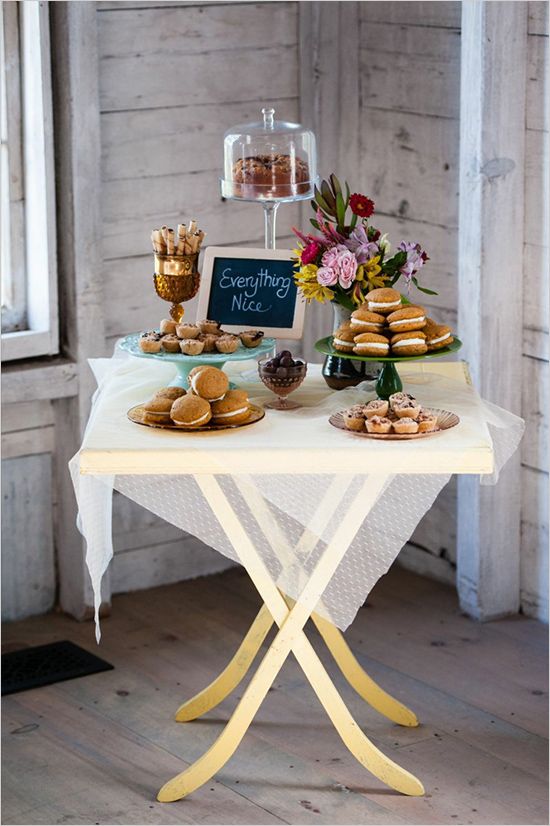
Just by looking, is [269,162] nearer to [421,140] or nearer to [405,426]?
[405,426]

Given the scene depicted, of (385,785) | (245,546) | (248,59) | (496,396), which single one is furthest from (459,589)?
(248,59)

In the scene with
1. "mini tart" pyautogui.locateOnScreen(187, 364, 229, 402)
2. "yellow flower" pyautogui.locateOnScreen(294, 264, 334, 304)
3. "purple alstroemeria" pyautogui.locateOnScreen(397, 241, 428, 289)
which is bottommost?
"mini tart" pyautogui.locateOnScreen(187, 364, 229, 402)

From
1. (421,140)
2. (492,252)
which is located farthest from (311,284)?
(421,140)

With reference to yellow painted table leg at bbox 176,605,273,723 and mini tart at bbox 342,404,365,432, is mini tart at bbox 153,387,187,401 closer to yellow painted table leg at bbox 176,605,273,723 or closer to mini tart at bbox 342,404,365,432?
mini tart at bbox 342,404,365,432

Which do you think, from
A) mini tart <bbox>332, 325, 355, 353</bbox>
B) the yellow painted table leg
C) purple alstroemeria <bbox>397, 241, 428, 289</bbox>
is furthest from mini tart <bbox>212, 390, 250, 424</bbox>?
the yellow painted table leg

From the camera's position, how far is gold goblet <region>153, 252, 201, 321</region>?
290 centimetres

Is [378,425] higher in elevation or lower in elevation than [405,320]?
lower

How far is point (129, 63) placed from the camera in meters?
3.80

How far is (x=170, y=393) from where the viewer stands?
271 cm

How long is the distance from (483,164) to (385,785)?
1.62 meters

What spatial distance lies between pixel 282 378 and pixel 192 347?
19 centimetres

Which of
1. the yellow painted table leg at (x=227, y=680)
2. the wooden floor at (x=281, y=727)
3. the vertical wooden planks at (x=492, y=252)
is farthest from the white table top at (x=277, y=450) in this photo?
the vertical wooden planks at (x=492, y=252)

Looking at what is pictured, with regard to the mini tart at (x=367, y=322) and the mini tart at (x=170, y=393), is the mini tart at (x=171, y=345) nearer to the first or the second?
the mini tart at (x=170, y=393)

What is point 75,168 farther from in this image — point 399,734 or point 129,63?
point 399,734
